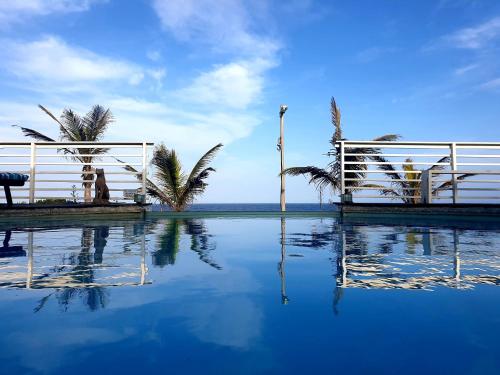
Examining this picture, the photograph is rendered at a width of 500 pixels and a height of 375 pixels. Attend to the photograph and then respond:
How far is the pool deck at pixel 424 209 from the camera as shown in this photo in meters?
6.81

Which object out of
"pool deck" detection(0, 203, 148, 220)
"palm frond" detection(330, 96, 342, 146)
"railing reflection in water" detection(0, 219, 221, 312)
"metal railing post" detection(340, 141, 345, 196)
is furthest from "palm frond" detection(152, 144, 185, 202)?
"railing reflection in water" detection(0, 219, 221, 312)

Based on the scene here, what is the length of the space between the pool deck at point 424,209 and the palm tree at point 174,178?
574 centimetres

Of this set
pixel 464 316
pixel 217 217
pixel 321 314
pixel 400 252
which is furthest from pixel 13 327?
pixel 217 217

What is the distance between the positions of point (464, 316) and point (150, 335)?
127 centimetres

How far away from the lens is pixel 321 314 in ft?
4.67

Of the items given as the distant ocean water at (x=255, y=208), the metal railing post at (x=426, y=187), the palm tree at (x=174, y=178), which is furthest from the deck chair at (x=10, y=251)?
the palm tree at (x=174, y=178)

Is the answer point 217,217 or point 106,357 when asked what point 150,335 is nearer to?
point 106,357

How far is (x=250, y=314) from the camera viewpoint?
4.73ft

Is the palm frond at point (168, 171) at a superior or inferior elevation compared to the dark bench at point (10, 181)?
superior

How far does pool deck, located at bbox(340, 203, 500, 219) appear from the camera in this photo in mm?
6809

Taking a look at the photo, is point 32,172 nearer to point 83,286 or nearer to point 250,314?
point 83,286

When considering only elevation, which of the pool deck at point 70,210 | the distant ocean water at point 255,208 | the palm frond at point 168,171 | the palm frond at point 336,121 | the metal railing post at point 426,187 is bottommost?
the distant ocean water at point 255,208

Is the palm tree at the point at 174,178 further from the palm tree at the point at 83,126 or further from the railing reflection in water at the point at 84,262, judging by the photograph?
the railing reflection in water at the point at 84,262

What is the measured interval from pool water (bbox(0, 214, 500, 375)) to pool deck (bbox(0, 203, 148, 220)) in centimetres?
470
